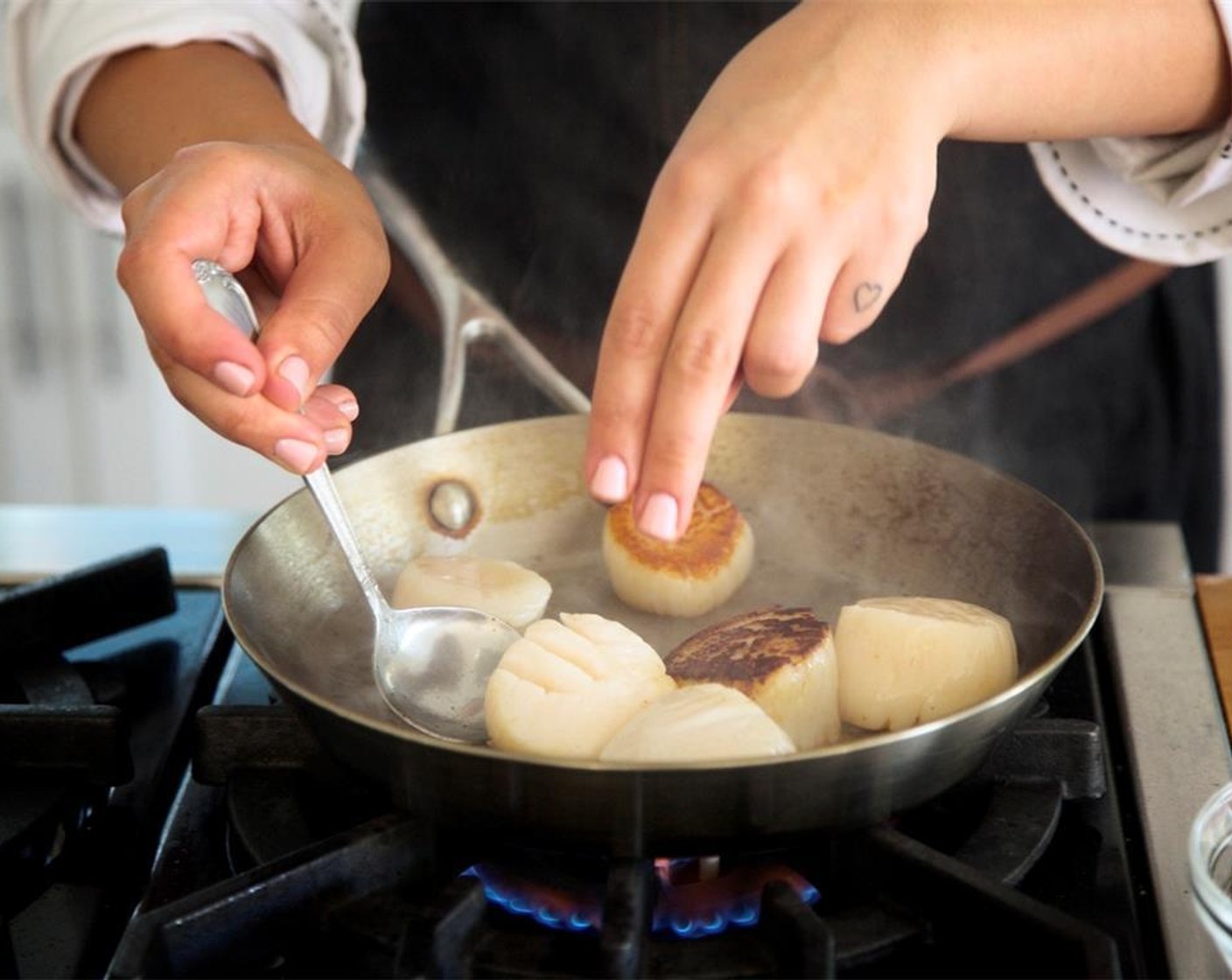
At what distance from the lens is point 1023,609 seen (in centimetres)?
88

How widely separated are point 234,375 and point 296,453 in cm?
6

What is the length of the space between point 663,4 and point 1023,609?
602 millimetres

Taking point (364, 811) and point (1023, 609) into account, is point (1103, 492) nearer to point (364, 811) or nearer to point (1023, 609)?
point (1023, 609)

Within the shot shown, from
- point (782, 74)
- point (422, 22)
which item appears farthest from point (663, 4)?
point (782, 74)

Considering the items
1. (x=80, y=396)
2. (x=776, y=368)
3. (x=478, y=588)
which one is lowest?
(x=478, y=588)

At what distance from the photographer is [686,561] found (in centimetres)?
92

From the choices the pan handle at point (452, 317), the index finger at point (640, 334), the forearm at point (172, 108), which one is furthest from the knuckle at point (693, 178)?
the pan handle at point (452, 317)

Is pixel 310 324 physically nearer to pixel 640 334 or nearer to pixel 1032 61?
pixel 640 334

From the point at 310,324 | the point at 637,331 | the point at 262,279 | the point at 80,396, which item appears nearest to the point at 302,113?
the point at 262,279

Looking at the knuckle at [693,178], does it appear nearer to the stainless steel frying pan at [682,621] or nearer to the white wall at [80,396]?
the stainless steel frying pan at [682,621]

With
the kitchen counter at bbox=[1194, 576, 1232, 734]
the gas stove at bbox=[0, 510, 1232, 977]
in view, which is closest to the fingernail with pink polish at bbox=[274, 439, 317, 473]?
the gas stove at bbox=[0, 510, 1232, 977]

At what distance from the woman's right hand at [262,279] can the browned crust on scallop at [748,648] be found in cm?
22

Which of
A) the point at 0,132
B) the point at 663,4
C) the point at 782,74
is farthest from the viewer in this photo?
the point at 0,132

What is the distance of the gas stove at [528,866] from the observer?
602 mm
